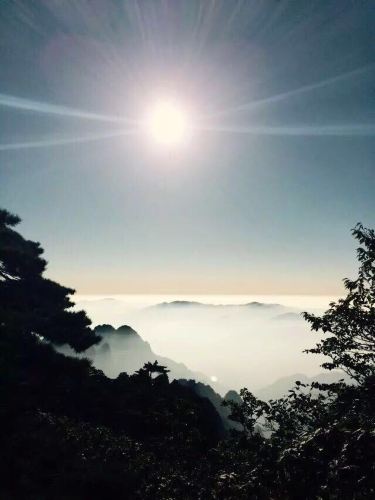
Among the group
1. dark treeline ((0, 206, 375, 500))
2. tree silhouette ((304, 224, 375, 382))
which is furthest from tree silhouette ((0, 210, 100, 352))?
tree silhouette ((304, 224, 375, 382))

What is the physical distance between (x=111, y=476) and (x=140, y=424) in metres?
21.6

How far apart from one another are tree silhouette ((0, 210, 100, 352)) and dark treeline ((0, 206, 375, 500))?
0.09 m

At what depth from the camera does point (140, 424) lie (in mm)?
35531

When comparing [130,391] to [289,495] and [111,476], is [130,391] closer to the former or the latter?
[111,476]

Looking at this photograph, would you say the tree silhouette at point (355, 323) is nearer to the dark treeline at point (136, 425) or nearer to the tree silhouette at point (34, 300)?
the dark treeline at point (136, 425)

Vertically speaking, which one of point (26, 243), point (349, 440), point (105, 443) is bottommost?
point (105, 443)

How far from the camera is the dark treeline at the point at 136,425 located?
6.00m

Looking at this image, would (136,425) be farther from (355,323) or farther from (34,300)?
(355,323)

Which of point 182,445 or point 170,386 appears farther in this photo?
point 170,386

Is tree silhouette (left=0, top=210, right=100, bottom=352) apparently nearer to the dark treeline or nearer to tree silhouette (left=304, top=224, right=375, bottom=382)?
the dark treeline

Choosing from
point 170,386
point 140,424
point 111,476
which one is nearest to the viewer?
point 111,476

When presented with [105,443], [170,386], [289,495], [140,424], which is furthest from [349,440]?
[170,386]

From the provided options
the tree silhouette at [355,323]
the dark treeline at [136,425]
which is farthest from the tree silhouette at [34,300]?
the tree silhouette at [355,323]

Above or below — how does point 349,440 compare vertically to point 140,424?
above
